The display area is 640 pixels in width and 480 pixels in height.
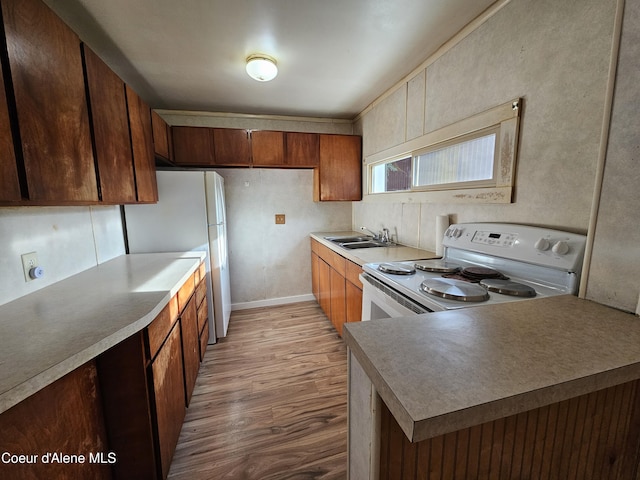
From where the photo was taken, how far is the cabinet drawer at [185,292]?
5.11ft

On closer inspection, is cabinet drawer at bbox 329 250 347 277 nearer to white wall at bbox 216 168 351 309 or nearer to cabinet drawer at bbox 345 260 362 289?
cabinet drawer at bbox 345 260 362 289

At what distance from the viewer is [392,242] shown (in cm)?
254

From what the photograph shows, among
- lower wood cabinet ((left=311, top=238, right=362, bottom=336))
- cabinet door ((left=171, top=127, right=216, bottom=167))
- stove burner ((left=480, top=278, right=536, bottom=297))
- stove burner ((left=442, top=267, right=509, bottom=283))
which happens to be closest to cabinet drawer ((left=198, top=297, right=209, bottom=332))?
lower wood cabinet ((left=311, top=238, right=362, bottom=336))

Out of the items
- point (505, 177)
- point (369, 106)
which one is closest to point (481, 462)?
point (505, 177)

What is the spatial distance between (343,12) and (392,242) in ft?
5.87

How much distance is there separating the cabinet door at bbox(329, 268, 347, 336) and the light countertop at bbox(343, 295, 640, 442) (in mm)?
1489

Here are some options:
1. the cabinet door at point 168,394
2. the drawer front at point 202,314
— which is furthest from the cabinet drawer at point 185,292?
the drawer front at point 202,314

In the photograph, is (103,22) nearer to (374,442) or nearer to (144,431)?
(144,431)

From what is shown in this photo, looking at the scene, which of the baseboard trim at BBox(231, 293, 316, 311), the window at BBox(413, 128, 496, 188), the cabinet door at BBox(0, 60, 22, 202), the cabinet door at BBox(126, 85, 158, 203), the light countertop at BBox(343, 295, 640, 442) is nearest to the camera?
the light countertop at BBox(343, 295, 640, 442)

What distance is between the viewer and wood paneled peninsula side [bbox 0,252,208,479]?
0.72 m

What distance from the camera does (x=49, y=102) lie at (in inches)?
39.4

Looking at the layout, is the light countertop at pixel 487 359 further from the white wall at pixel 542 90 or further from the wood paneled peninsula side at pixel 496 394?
the white wall at pixel 542 90

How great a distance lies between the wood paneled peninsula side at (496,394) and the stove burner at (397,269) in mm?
532

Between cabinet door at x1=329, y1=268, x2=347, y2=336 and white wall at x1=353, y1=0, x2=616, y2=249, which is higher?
white wall at x1=353, y1=0, x2=616, y2=249
